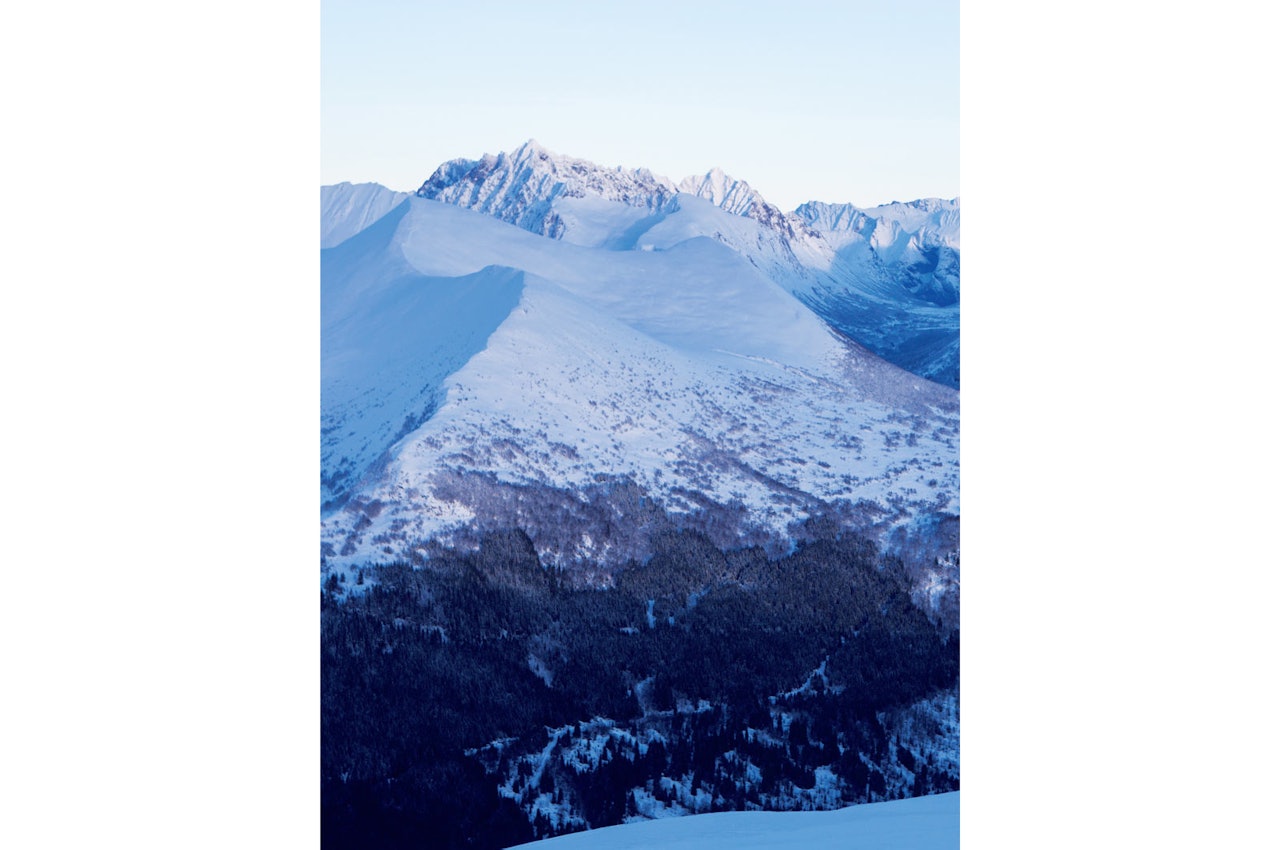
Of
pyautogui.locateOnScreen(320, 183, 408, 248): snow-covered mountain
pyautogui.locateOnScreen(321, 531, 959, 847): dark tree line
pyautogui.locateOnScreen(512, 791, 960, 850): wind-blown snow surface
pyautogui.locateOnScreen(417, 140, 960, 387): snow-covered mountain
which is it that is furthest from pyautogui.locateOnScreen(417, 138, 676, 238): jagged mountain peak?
pyautogui.locateOnScreen(512, 791, 960, 850): wind-blown snow surface

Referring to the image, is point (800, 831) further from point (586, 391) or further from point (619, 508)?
point (586, 391)

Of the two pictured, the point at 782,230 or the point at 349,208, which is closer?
the point at 349,208

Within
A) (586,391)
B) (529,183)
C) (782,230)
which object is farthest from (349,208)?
(782,230)

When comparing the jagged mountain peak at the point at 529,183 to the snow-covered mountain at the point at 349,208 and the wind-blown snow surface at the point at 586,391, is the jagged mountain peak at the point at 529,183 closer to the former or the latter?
the wind-blown snow surface at the point at 586,391

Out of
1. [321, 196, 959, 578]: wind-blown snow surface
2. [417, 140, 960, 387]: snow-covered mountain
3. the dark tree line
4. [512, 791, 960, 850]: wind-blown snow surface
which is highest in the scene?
[417, 140, 960, 387]: snow-covered mountain

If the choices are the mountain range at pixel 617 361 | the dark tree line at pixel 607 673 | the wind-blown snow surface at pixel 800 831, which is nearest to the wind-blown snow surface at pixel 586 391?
the mountain range at pixel 617 361

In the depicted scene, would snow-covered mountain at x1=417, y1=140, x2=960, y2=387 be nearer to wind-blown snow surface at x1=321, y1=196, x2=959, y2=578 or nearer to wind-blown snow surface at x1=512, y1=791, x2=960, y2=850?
wind-blown snow surface at x1=321, y1=196, x2=959, y2=578
